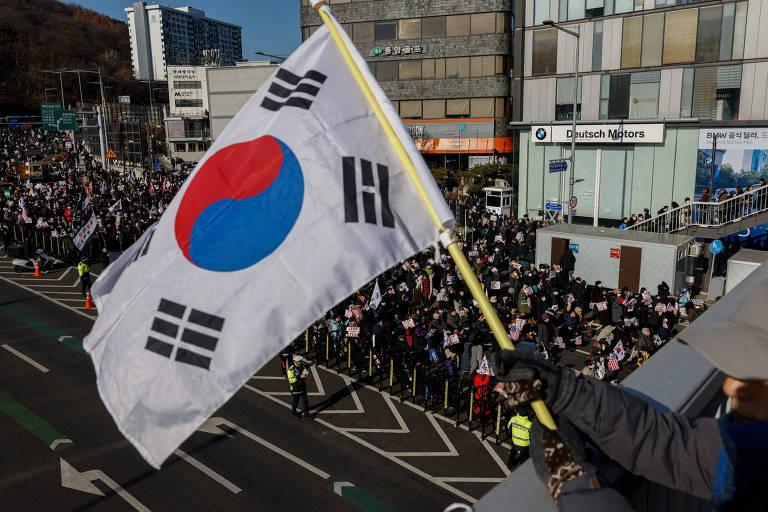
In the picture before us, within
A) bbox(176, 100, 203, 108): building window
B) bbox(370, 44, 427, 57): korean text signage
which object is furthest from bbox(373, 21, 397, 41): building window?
bbox(176, 100, 203, 108): building window

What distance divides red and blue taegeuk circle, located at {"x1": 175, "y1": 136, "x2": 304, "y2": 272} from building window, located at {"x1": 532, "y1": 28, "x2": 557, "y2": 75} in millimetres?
32168

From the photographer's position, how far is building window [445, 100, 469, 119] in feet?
172

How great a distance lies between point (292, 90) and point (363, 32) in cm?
5147

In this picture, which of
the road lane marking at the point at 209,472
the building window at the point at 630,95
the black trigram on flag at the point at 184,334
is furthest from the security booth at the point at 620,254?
the black trigram on flag at the point at 184,334

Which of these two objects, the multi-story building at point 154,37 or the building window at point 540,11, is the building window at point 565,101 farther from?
the multi-story building at point 154,37

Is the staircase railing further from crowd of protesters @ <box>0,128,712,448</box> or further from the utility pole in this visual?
crowd of protesters @ <box>0,128,712,448</box>

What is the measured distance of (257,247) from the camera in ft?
12.1

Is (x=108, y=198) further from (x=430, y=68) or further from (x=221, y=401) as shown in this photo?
(x=221, y=401)

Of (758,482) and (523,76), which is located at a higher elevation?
(523,76)

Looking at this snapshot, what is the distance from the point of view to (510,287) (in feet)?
67.5

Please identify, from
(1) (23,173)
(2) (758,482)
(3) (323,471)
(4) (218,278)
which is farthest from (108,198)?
(2) (758,482)

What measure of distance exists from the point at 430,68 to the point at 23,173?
33.1 m

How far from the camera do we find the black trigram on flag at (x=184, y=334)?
3422mm

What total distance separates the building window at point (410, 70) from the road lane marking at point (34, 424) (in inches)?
1729
